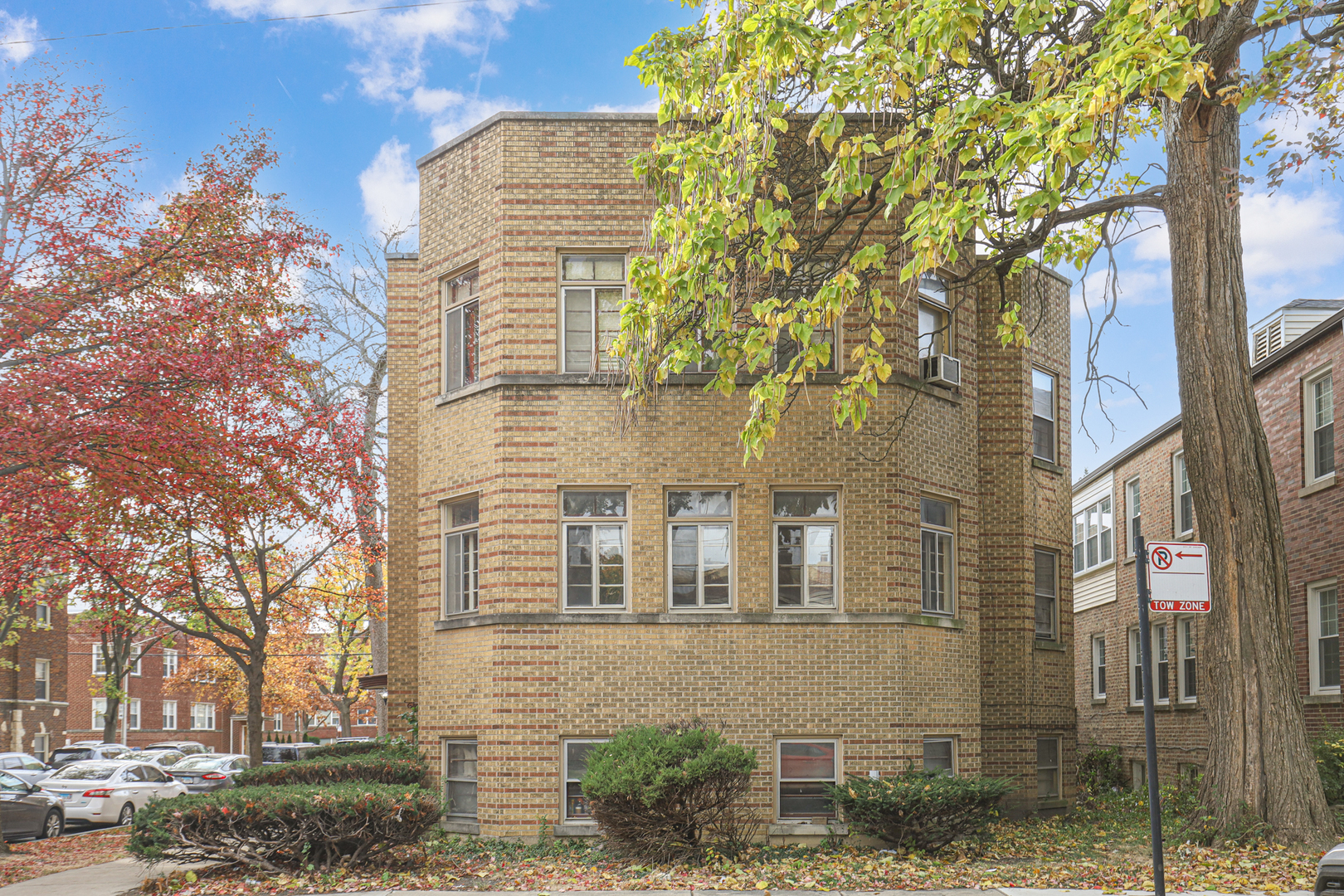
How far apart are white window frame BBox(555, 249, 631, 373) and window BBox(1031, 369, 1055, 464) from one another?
339 inches

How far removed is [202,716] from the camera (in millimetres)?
67438

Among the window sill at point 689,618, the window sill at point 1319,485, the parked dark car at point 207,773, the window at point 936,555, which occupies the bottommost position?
the parked dark car at point 207,773

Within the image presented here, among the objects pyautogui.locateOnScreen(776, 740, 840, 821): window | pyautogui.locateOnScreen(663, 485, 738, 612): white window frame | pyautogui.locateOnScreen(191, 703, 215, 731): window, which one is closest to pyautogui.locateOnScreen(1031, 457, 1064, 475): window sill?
pyautogui.locateOnScreen(663, 485, 738, 612): white window frame

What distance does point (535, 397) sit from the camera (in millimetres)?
15750

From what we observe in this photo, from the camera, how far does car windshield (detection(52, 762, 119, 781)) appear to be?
2473 cm

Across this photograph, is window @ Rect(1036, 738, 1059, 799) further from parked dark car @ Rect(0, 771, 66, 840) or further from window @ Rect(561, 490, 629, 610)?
parked dark car @ Rect(0, 771, 66, 840)

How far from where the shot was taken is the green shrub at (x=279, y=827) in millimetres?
12406

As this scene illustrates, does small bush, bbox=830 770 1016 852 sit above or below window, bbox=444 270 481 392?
below

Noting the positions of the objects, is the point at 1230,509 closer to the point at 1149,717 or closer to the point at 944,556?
the point at 944,556

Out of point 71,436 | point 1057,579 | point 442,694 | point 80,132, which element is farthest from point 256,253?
point 1057,579

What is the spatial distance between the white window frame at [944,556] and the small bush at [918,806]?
2.88 meters

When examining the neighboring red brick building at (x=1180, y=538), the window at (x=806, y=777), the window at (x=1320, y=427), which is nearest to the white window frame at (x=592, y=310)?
the window at (x=806, y=777)

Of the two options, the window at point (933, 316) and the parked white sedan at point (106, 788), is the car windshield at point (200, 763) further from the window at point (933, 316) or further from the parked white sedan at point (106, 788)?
the window at point (933, 316)

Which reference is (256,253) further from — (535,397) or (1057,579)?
(1057,579)
